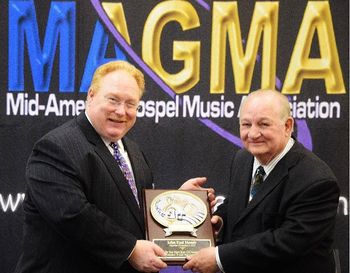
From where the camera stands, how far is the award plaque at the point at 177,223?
2883mm

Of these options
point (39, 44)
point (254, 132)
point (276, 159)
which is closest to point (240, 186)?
point (276, 159)

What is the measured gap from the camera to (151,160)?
4.36 metres

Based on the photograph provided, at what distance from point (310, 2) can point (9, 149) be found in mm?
2263

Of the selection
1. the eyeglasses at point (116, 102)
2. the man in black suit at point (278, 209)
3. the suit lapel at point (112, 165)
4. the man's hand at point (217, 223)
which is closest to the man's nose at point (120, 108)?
the eyeglasses at point (116, 102)

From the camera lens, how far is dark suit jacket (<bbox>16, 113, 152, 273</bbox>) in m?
2.66

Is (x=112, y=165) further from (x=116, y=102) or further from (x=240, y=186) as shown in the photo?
(x=240, y=186)

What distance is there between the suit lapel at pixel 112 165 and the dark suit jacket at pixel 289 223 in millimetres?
445

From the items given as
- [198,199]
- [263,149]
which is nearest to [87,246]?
[198,199]

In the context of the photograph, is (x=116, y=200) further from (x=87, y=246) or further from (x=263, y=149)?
(x=263, y=149)

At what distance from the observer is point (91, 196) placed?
2762mm

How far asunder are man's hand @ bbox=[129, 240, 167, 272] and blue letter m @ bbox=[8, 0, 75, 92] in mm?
1788

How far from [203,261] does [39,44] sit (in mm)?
2085

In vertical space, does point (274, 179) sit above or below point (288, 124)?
below

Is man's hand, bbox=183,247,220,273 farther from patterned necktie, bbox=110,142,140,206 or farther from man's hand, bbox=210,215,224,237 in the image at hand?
patterned necktie, bbox=110,142,140,206
